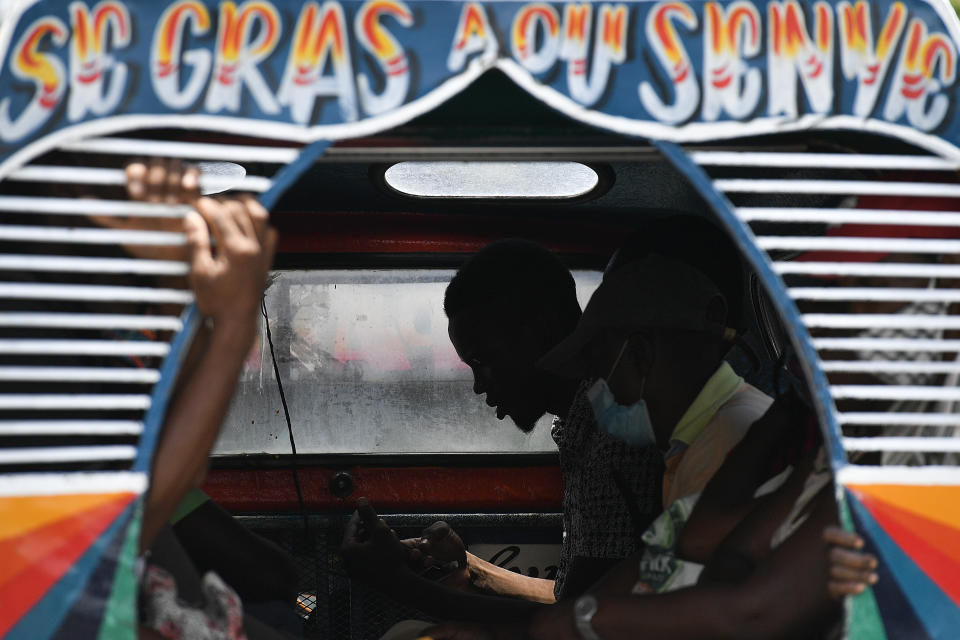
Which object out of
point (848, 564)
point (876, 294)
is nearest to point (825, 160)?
point (876, 294)

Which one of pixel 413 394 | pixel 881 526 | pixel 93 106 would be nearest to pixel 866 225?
pixel 881 526

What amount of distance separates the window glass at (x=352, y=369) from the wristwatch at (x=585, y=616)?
152 cm

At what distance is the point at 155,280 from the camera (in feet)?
5.35

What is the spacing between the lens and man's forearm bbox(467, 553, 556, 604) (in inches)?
138

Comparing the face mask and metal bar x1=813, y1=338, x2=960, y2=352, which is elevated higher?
metal bar x1=813, y1=338, x2=960, y2=352

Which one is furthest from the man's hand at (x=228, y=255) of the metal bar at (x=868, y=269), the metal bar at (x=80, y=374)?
the metal bar at (x=868, y=269)

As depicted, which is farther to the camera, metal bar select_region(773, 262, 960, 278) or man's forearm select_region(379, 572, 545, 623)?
man's forearm select_region(379, 572, 545, 623)

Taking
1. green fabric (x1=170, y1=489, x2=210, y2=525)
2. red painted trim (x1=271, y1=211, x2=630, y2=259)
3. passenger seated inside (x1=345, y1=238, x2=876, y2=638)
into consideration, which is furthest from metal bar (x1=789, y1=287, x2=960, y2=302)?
red painted trim (x1=271, y1=211, x2=630, y2=259)

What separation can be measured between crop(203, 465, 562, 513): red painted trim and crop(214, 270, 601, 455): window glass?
0.09m

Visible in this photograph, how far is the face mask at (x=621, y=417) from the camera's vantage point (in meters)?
2.74

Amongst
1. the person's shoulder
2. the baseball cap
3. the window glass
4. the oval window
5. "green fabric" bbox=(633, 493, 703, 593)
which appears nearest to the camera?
"green fabric" bbox=(633, 493, 703, 593)

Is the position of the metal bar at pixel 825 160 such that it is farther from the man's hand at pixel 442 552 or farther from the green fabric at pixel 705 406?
the man's hand at pixel 442 552

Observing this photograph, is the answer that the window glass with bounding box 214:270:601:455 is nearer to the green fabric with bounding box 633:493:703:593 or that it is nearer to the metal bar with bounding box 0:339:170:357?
the green fabric with bounding box 633:493:703:593

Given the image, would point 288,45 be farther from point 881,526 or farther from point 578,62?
point 881,526
